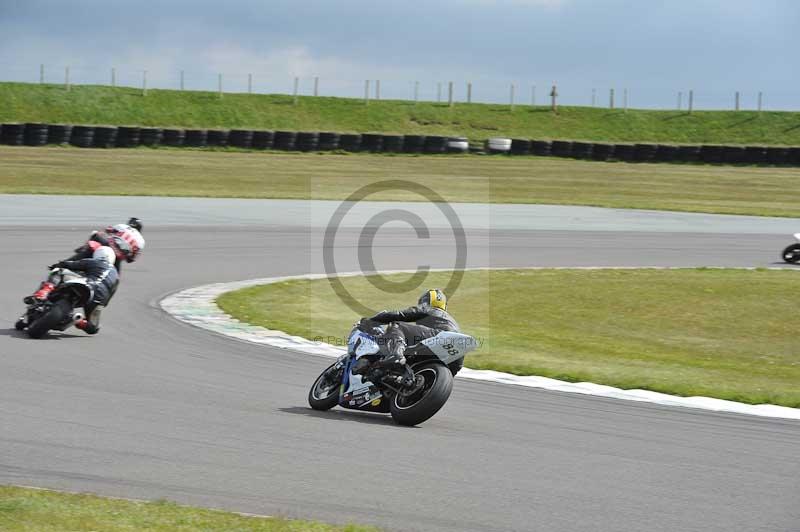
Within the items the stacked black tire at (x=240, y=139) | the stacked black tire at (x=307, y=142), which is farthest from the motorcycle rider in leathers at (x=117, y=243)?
the stacked black tire at (x=307, y=142)

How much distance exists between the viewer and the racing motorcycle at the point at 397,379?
904cm

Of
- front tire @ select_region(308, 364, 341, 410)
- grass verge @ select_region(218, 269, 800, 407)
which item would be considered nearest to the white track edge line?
grass verge @ select_region(218, 269, 800, 407)

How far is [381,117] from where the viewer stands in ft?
223

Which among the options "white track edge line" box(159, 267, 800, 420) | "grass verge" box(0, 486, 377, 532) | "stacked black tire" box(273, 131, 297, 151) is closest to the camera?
"grass verge" box(0, 486, 377, 532)

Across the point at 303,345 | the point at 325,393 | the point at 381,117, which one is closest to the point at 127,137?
the point at 381,117

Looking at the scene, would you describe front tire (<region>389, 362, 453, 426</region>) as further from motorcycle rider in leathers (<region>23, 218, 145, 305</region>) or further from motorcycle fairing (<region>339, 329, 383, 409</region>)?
motorcycle rider in leathers (<region>23, 218, 145, 305</region>)

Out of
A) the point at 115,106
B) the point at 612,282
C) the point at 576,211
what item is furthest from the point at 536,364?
the point at 115,106

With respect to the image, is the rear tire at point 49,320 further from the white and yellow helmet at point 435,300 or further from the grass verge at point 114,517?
the grass verge at point 114,517

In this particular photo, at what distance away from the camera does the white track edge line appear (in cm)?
Answer: 1066

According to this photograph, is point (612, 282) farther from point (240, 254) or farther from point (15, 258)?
point (15, 258)

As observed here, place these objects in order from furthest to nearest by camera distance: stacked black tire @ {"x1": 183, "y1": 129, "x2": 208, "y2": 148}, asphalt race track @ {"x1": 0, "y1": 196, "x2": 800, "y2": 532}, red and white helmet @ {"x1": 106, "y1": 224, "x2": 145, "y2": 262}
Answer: stacked black tire @ {"x1": 183, "y1": 129, "x2": 208, "y2": 148}, red and white helmet @ {"x1": 106, "y1": 224, "x2": 145, "y2": 262}, asphalt race track @ {"x1": 0, "y1": 196, "x2": 800, "y2": 532}

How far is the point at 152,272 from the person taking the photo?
1975 cm

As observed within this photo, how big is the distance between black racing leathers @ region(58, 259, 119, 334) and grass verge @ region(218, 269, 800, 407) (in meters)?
2.37

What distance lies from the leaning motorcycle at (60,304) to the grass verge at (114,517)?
20.6 feet
